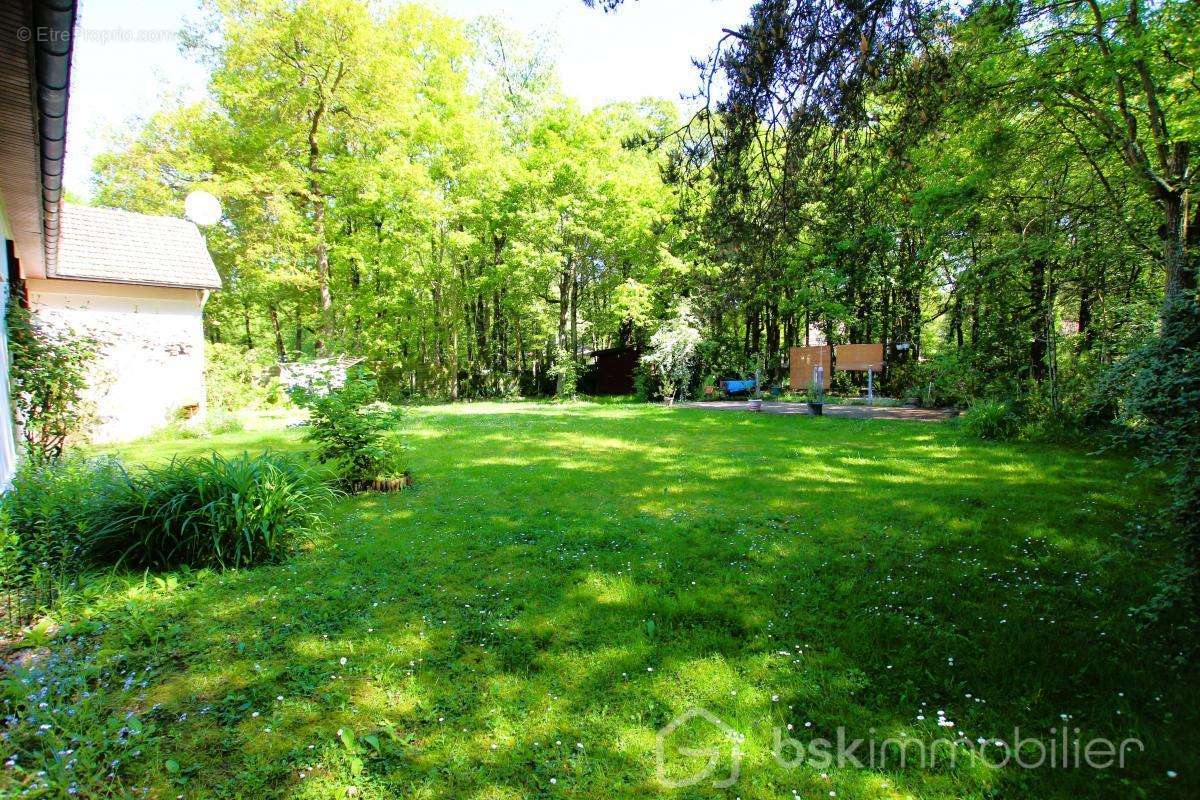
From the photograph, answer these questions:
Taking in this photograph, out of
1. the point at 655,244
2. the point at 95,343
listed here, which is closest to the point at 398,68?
the point at 655,244

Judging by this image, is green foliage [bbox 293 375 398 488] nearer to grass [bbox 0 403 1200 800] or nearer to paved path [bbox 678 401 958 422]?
grass [bbox 0 403 1200 800]

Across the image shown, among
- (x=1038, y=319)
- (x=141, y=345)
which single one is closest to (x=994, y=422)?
(x=1038, y=319)

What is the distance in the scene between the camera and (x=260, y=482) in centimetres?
461

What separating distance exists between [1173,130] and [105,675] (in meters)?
12.7

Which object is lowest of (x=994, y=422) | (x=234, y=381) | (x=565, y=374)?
(x=994, y=422)

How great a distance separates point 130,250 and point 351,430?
11436mm

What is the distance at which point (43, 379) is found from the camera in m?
6.77

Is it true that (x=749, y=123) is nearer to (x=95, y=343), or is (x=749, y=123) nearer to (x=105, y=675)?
(x=105, y=675)

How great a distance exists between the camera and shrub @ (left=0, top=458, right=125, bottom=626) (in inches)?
136

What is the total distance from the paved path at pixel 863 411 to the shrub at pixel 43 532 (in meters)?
13.0

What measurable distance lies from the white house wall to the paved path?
45.7 ft

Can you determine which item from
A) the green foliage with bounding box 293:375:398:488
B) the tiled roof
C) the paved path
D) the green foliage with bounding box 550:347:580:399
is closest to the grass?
the green foliage with bounding box 293:375:398:488

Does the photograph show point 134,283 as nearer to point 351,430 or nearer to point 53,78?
point 351,430

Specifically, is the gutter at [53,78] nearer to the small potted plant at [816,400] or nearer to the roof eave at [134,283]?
the roof eave at [134,283]
